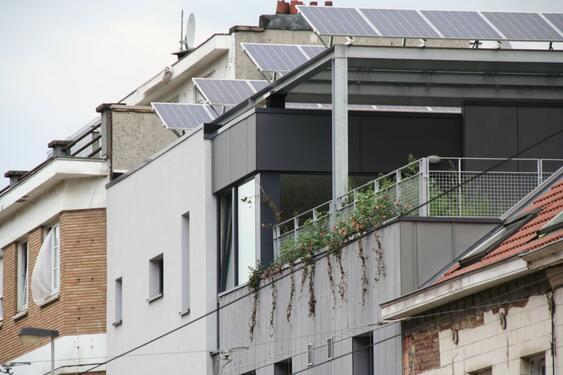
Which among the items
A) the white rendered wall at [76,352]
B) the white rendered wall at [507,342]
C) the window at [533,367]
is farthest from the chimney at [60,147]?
the window at [533,367]

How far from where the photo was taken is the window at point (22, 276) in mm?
53719

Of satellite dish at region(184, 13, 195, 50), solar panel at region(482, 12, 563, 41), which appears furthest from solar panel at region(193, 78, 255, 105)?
satellite dish at region(184, 13, 195, 50)

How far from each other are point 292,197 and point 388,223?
7773 millimetres

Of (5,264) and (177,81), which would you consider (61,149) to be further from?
(177,81)

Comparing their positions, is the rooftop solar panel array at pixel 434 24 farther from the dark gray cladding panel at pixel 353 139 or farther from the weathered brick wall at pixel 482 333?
the weathered brick wall at pixel 482 333

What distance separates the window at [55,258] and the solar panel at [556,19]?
1518 centimetres

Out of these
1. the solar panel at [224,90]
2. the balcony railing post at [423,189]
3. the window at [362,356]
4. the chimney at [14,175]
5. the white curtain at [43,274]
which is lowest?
the window at [362,356]

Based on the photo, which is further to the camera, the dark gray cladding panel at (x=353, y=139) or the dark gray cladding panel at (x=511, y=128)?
the dark gray cladding panel at (x=353, y=139)

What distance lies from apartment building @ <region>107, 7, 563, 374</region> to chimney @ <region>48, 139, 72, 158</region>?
16.9 ft

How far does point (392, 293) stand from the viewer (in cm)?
3381

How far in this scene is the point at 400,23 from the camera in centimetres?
3928

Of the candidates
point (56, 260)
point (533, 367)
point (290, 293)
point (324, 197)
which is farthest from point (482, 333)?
point (56, 260)

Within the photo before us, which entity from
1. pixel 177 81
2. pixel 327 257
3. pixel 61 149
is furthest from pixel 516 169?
pixel 177 81

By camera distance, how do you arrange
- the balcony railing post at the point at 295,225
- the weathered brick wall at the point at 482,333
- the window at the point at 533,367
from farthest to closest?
the balcony railing post at the point at 295,225
the window at the point at 533,367
the weathered brick wall at the point at 482,333
